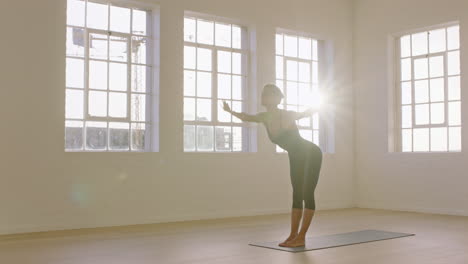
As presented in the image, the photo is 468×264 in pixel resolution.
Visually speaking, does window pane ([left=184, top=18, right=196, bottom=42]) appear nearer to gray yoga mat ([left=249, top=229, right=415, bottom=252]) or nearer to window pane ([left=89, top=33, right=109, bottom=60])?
window pane ([left=89, top=33, right=109, bottom=60])

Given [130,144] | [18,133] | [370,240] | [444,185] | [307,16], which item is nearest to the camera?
[370,240]

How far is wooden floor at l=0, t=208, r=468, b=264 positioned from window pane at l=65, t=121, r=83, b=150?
96 centimetres

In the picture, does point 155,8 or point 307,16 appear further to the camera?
point 307,16

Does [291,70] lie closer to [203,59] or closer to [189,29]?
[203,59]

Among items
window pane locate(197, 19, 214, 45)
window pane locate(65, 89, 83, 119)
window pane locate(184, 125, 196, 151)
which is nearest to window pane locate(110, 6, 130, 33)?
window pane locate(65, 89, 83, 119)

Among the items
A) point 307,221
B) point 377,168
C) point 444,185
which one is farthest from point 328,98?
point 307,221

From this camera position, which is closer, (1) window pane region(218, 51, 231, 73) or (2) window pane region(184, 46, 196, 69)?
(2) window pane region(184, 46, 196, 69)

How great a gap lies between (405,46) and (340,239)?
424cm

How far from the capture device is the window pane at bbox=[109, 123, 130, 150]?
20.7 ft

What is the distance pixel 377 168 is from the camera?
8344 mm

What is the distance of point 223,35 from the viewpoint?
7.40 meters

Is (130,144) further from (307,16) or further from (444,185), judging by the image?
(444,185)

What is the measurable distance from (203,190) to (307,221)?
8.53ft

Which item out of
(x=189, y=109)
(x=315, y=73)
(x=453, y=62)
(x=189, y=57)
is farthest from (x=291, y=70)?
(x=453, y=62)
